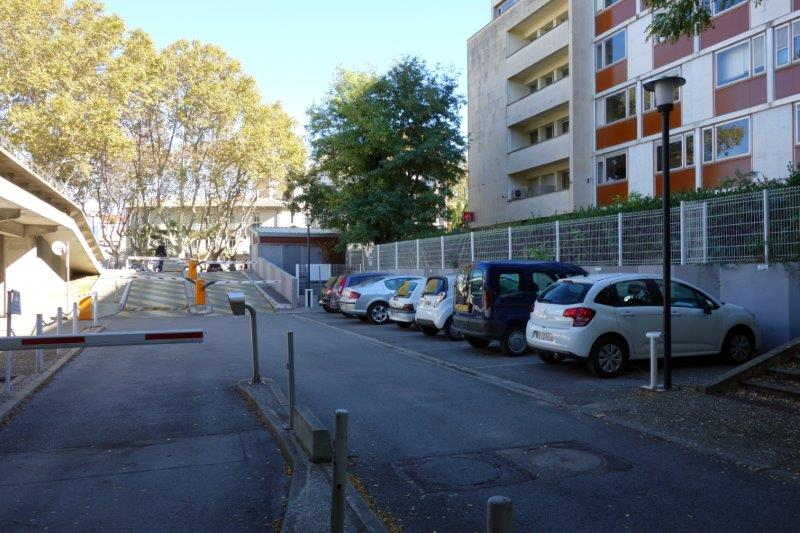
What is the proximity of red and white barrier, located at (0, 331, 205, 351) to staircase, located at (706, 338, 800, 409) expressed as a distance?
21.0 feet

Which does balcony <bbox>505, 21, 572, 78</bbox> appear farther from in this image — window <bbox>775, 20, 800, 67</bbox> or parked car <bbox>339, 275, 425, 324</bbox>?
parked car <bbox>339, 275, 425, 324</bbox>

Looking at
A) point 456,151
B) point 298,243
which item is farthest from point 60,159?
point 456,151

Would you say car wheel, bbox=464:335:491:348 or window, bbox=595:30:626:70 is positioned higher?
window, bbox=595:30:626:70

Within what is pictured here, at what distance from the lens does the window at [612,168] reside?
28469 millimetres

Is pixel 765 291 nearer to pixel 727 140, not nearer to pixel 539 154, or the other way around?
pixel 727 140

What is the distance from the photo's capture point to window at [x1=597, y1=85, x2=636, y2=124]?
1093 inches

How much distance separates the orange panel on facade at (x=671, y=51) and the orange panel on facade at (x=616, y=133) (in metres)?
2.48

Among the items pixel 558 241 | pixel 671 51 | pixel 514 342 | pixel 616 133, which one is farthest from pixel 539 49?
Answer: pixel 514 342

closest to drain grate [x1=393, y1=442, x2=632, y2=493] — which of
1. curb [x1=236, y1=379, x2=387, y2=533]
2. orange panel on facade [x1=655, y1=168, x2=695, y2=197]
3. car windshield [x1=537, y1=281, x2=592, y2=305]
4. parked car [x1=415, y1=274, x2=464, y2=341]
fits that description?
curb [x1=236, y1=379, x2=387, y2=533]

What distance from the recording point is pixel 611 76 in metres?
28.7

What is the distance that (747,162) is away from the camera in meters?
22.5

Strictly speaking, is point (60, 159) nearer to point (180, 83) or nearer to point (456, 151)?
point (180, 83)

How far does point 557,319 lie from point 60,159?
35.7m

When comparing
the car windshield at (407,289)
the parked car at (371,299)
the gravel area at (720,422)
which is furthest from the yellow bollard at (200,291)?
the gravel area at (720,422)
